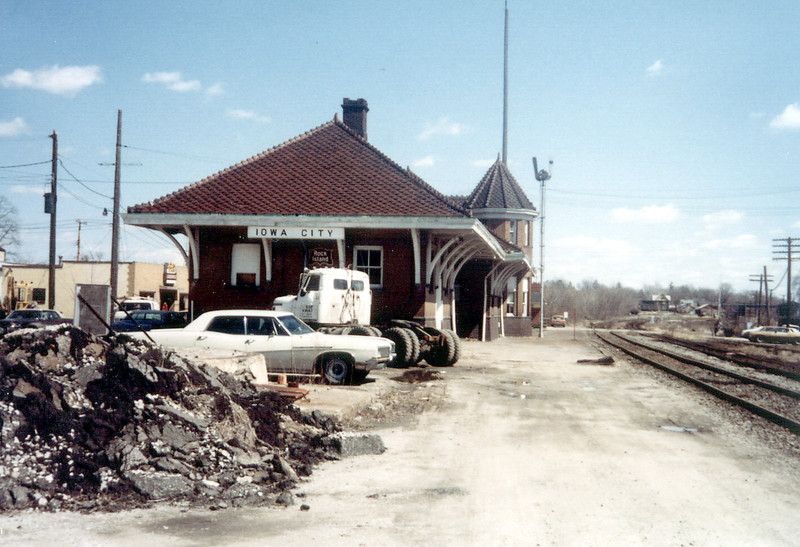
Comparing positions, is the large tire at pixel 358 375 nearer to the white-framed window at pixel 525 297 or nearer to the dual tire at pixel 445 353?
the dual tire at pixel 445 353

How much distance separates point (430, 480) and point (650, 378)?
12669mm

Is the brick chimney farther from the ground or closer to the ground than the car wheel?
farther from the ground

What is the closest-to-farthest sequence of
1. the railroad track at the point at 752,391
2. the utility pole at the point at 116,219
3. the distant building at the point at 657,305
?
the railroad track at the point at 752,391, the utility pole at the point at 116,219, the distant building at the point at 657,305

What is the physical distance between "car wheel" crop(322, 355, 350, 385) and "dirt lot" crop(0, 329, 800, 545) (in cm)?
91

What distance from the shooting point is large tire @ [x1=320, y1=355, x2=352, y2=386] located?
13172 millimetres

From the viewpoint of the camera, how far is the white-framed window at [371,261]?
68.6 ft

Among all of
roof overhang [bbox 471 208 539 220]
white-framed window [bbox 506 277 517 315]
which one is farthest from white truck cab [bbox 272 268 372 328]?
white-framed window [bbox 506 277 517 315]

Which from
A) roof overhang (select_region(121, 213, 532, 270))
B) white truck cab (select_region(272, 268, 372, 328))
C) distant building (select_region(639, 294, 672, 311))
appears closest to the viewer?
white truck cab (select_region(272, 268, 372, 328))

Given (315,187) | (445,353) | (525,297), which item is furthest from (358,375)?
(525,297)

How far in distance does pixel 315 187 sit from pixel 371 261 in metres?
3.07

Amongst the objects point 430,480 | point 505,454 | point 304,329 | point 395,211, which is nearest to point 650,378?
point 395,211

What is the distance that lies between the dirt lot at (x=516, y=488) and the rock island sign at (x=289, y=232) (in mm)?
8163

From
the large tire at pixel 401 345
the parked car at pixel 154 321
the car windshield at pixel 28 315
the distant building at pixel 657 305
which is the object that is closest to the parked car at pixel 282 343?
the large tire at pixel 401 345

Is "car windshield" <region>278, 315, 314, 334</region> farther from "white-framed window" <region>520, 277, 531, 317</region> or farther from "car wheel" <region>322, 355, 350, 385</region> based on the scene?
"white-framed window" <region>520, 277, 531, 317</region>
